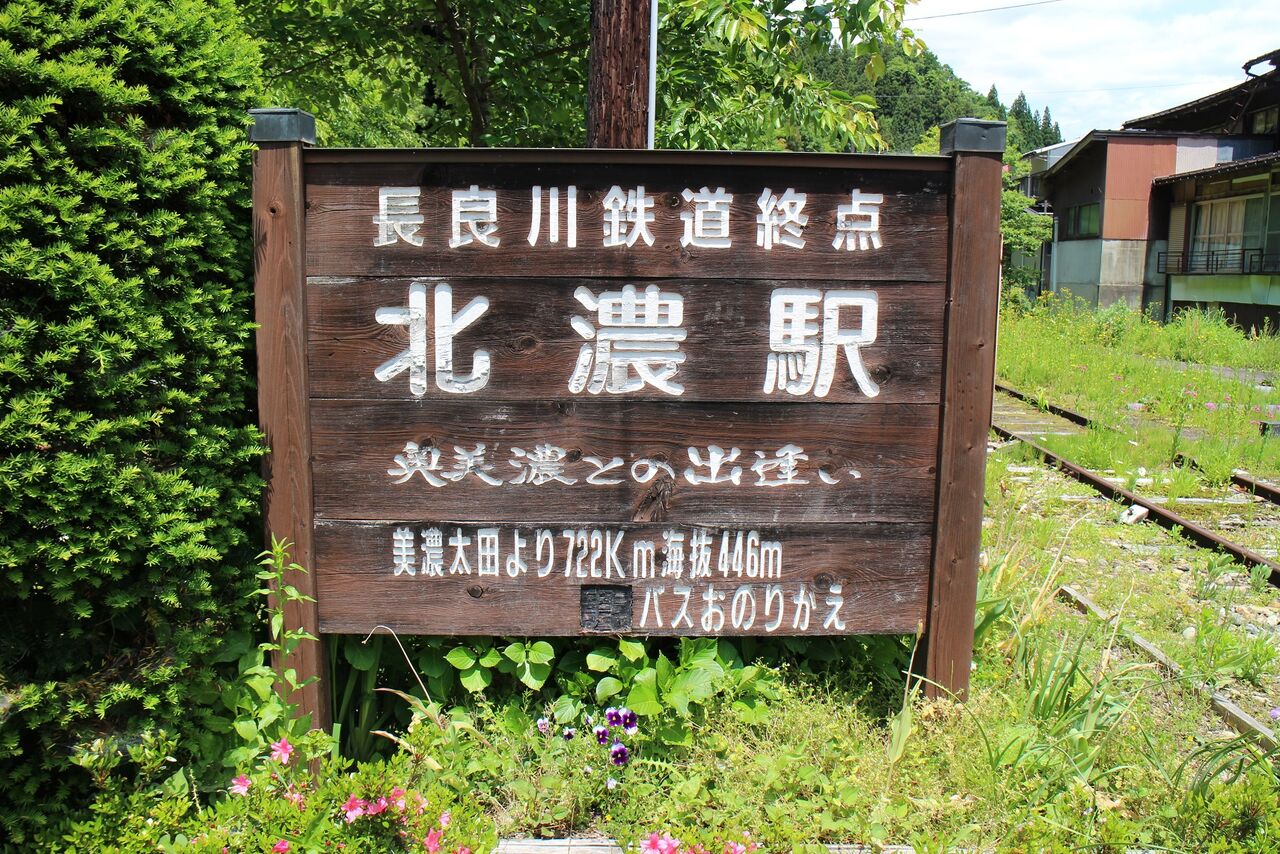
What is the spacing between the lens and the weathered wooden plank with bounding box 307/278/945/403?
3221mm

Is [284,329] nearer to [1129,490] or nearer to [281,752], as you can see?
[281,752]

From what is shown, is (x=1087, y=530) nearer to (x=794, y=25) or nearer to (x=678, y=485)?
(x=794, y=25)

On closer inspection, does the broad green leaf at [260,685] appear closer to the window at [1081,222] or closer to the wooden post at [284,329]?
the wooden post at [284,329]

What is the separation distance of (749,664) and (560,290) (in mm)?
1711

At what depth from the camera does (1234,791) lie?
278cm

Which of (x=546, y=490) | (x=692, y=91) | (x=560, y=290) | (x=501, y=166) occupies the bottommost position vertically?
(x=546, y=490)

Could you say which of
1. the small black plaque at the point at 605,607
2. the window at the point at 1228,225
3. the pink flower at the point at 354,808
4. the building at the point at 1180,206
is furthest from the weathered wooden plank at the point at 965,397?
the window at the point at 1228,225

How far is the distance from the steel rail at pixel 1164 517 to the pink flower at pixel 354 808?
18.7 ft

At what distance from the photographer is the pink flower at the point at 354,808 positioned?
2.53m

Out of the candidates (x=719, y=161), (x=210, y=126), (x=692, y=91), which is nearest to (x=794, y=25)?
(x=692, y=91)

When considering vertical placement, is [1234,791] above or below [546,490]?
below

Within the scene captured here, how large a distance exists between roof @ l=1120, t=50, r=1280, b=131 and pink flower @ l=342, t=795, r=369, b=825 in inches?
1352

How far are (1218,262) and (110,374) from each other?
3559 centimetres

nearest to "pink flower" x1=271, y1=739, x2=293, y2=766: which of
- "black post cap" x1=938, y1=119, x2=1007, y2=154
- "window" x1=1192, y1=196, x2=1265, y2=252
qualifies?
"black post cap" x1=938, y1=119, x2=1007, y2=154
